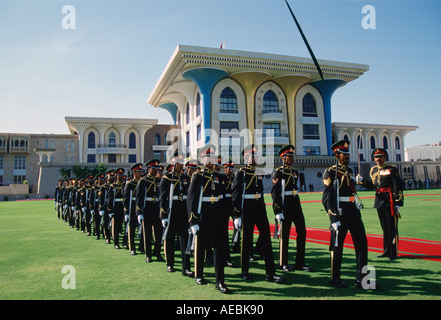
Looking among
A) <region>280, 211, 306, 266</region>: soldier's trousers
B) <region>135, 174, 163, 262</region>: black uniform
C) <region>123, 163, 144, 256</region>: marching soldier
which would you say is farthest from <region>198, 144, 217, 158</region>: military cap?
<region>123, 163, 144, 256</region>: marching soldier

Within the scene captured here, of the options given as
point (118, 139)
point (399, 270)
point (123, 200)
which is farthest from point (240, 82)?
point (399, 270)

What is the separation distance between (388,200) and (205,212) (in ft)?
14.1

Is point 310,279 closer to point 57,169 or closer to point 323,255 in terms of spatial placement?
point 323,255

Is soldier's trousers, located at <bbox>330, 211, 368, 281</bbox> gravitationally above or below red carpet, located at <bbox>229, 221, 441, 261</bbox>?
above

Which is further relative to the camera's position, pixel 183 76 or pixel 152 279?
pixel 183 76

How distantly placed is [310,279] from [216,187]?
89.2 inches

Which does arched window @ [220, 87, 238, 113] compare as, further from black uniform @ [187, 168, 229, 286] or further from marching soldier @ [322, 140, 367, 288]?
marching soldier @ [322, 140, 367, 288]

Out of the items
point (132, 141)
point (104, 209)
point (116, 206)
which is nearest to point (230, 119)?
point (132, 141)

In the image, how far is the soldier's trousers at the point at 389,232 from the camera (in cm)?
698

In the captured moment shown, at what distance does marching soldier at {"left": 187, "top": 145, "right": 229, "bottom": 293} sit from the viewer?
18.8 ft

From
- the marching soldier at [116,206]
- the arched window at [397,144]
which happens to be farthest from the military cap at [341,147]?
the arched window at [397,144]

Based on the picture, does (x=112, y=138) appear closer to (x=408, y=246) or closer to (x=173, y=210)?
(x=173, y=210)

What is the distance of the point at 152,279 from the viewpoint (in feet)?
19.7

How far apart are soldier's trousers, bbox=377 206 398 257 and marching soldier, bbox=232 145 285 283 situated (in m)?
2.91
